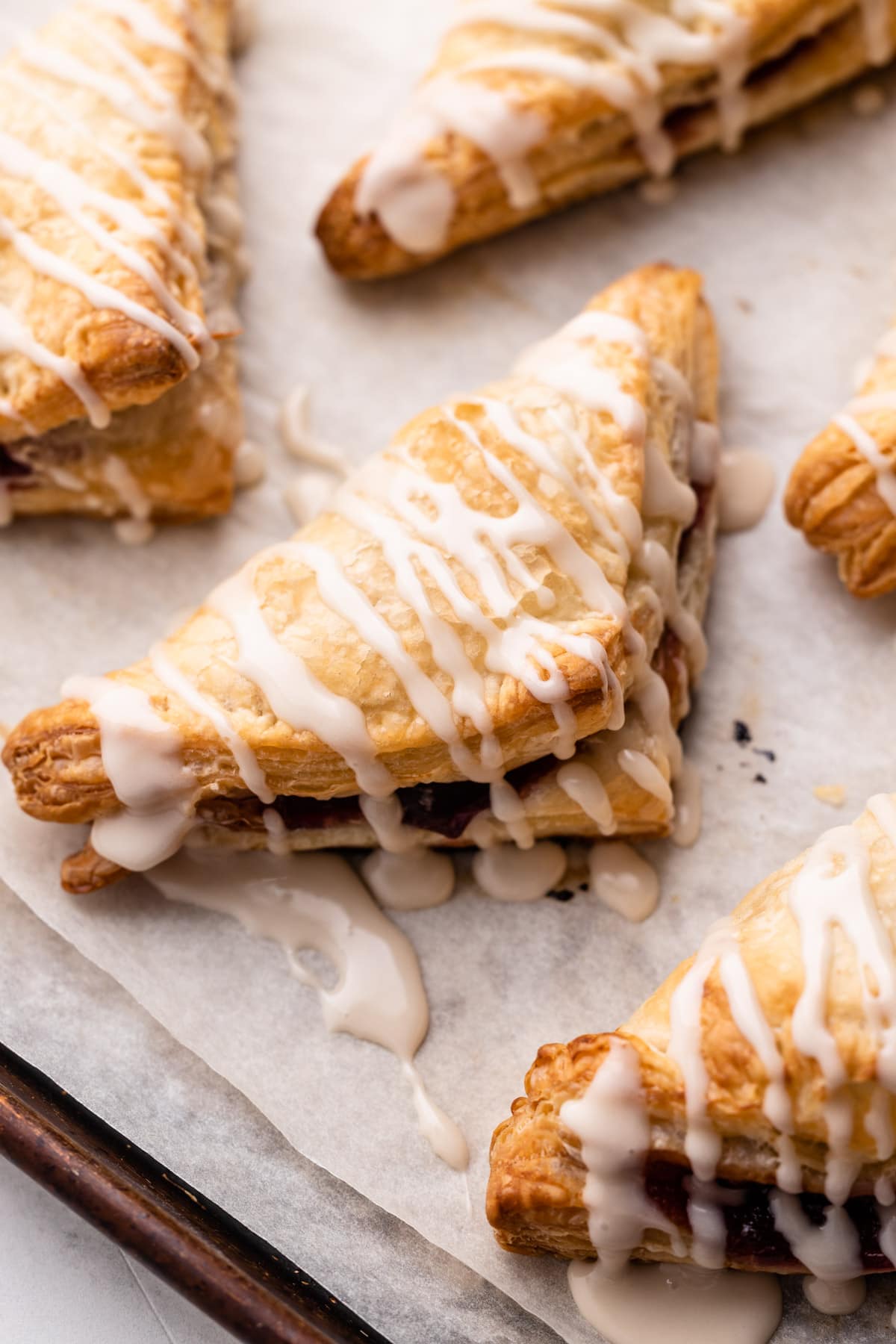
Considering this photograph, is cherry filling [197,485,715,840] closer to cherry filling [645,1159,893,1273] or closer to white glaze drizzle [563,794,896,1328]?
white glaze drizzle [563,794,896,1328]

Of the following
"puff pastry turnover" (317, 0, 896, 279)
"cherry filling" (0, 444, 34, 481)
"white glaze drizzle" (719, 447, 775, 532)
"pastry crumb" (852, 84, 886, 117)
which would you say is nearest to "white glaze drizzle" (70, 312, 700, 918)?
"white glaze drizzle" (719, 447, 775, 532)

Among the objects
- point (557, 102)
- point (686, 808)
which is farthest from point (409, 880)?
point (557, 102)

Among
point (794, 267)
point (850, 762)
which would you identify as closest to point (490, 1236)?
point (850, 762)

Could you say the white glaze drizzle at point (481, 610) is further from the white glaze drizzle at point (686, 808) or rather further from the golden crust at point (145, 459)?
the golden crust at point (145, 459)

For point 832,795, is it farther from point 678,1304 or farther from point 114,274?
point 114,274

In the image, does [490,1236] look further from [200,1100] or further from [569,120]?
[569,120]

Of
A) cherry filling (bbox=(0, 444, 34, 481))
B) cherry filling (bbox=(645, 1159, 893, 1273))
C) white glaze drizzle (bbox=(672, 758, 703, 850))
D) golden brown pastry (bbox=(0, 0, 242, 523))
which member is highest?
golden brown pastry (bbox=(0, 0, 242, 523))

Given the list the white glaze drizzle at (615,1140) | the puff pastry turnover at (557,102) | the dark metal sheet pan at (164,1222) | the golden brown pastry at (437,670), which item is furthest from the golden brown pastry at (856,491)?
the dark metal sheet pan at (164,1222)
